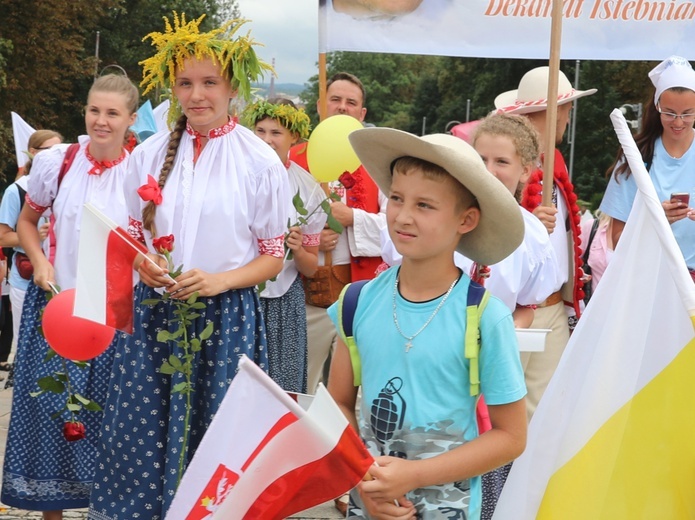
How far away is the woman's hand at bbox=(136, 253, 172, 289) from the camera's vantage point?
13.1ft

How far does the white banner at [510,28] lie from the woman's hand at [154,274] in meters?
3.08

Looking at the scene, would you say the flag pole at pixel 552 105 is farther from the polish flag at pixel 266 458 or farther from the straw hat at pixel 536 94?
the polish flag at pixel 266 458

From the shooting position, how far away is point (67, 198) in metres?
5.50

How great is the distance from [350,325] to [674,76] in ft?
10.6

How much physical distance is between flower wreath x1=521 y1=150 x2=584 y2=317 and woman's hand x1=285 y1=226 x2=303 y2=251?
1435mm

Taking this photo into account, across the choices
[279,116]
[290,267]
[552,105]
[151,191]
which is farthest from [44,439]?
[552,105]

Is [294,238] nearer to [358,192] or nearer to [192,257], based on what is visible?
[358,192]

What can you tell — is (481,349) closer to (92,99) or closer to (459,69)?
(92,99)

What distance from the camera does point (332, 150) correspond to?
19.4 ft

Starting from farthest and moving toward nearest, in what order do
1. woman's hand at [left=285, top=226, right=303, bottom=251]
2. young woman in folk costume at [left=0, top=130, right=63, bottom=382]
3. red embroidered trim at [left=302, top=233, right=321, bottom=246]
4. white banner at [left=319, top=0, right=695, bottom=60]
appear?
1. young woman in folk costume at [left=0, top=130, right=63, bottom=382]
2. white banner at [left=319, top=0, right=695, bottom=60]
3. red embroidered trim at [left=302, top=233, right=321, bottom=246]
4. woman's hand at [left=285, top=226, right=303, bottom=251]

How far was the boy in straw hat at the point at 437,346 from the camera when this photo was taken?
2.89 meters

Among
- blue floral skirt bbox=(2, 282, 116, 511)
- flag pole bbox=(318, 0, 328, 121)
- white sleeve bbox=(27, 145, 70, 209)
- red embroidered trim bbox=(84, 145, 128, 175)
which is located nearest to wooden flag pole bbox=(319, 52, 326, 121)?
flag pole bbox=(318, 0, 328, 121)

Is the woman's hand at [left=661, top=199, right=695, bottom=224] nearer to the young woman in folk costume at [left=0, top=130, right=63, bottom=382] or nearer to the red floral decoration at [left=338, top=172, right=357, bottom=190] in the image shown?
the red floral decoration at [left=338, top=172, right=357, bottom=190]

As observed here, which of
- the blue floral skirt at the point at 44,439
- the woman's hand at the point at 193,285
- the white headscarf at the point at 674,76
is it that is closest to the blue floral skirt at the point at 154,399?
the woman's hand at the point at 193,285
